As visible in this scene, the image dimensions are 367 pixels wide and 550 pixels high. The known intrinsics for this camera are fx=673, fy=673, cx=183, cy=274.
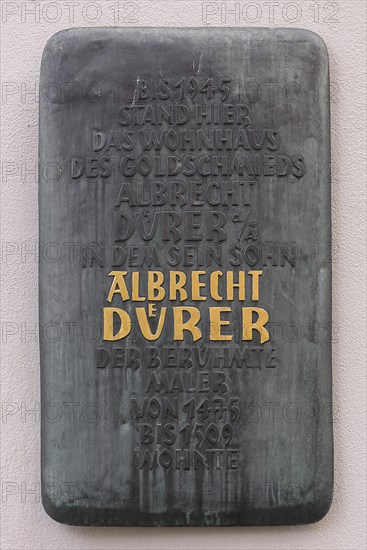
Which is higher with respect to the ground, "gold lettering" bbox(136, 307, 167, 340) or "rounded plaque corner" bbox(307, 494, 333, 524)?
"gold lettering" bbox(136, 307, 167, 340)

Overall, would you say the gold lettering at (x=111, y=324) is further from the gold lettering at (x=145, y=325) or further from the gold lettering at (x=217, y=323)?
the gold lettering at (x=217, y=323)

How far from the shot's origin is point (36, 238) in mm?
1635

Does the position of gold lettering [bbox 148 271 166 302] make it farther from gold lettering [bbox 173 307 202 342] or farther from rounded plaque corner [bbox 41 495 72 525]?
rounded plaque corner [bbox 41 495 72 525]

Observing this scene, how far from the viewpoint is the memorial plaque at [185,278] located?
1.52 meters

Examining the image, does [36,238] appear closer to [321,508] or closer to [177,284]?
[177,284]

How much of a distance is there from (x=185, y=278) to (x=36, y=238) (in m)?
0.39

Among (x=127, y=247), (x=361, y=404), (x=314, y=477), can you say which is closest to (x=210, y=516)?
(x=314, y=477)

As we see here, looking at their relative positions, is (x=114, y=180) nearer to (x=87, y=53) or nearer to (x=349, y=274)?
(x=87, y=53)

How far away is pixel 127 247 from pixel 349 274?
0.54 m

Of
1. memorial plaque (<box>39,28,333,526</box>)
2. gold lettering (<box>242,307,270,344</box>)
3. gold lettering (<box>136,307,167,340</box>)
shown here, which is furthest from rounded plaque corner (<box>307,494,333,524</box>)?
gold lettering (<box>136,307,167,340</box>)

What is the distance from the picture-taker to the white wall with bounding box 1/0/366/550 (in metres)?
1.60

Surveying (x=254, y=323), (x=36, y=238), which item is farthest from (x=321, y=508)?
(x=36, y=238)

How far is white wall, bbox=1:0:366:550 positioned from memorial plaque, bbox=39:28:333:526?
0.29 ft

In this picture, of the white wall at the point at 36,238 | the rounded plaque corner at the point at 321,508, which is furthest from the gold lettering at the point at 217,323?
the rounded plaque corner at the point at 321,508
